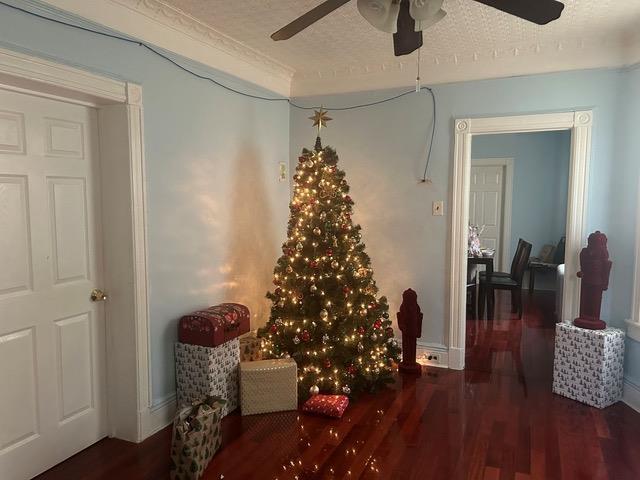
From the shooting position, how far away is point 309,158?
342 centimetres

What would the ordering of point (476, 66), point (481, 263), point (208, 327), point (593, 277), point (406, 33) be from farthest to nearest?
1. point (481, 263)
2. point (476, 66)
3. point (593, 277)
4. point (208, 327)
5. point (406, 33)

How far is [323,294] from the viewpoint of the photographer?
335 cm

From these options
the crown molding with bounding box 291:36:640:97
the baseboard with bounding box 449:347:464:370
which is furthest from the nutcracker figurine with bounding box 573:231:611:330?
the crown molding with bounding box 291:36:640:97

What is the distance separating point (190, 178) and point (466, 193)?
212 centimetres

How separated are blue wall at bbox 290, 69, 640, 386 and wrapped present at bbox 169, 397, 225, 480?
202cm

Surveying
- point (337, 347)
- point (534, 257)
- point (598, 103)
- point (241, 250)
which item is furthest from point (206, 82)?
point (534, 257)

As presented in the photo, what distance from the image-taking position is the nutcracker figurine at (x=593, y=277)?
3.15 meters

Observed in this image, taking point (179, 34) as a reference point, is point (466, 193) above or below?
below

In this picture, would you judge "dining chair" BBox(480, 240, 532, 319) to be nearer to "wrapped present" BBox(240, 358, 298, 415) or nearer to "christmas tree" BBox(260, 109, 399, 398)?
"christmas tree" BBox(260, 109, 399, 398)

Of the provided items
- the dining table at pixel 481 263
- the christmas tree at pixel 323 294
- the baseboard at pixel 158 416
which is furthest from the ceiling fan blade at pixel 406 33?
the dining table at pixel 481 263

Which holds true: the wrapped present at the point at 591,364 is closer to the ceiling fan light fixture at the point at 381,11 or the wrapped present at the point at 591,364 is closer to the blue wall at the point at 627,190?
the blue wall at the point at 627,190

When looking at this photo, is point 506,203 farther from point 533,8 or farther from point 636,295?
point 533,8

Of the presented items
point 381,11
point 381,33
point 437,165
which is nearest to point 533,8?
point 381,11

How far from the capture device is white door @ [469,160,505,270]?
7.23m
